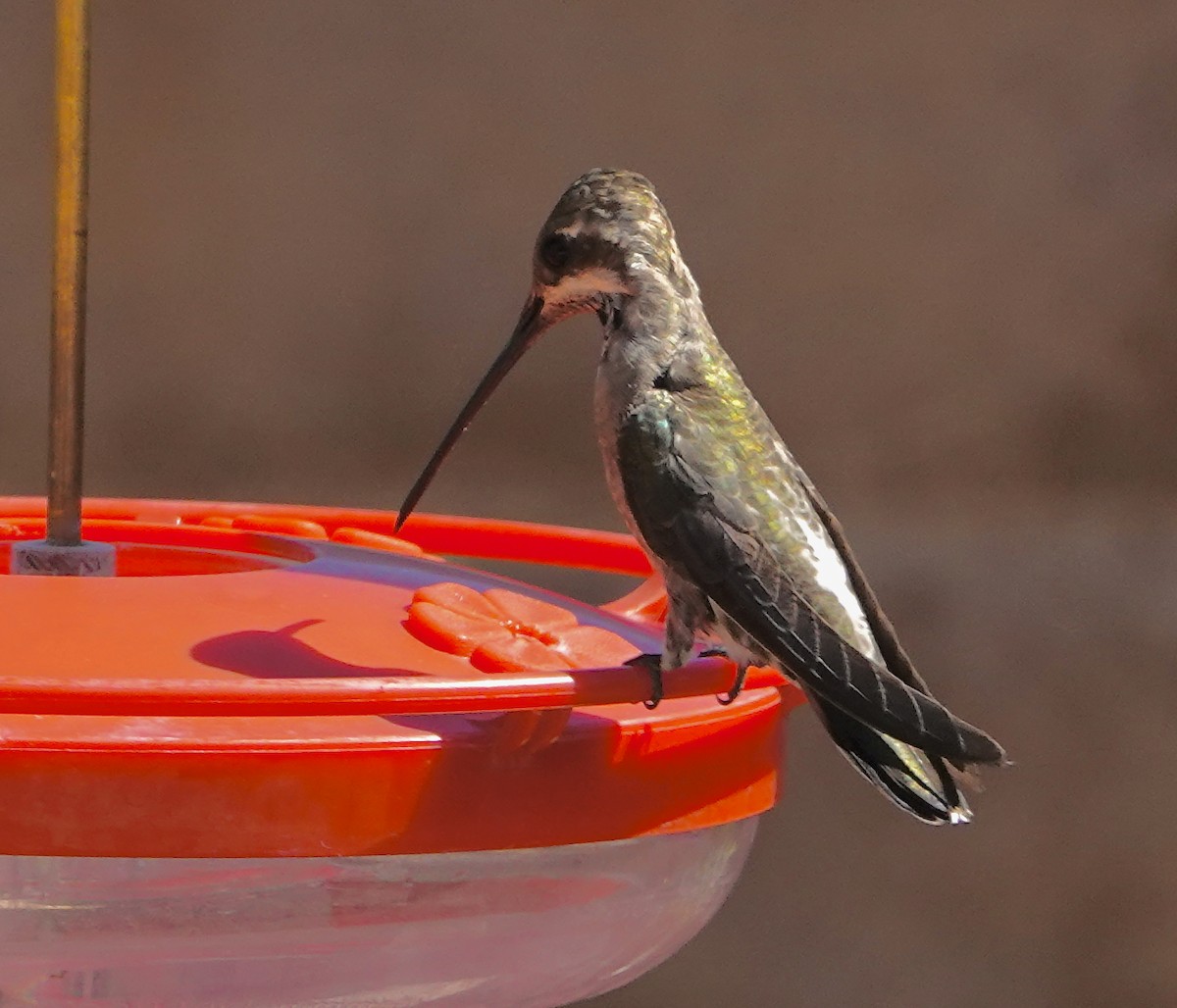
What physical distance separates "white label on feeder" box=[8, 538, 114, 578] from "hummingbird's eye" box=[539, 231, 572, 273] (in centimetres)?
66

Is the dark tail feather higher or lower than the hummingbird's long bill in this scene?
lower

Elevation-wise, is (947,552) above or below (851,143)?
below

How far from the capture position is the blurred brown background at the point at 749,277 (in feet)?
11.2

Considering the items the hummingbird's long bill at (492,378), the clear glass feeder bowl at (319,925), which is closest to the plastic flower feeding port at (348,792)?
the clear glass feeder bowl at (319,925)

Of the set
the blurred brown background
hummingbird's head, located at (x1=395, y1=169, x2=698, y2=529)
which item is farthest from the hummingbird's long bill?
the blurred brown background

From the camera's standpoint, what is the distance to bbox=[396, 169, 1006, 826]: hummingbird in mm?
1484

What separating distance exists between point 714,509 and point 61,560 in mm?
610

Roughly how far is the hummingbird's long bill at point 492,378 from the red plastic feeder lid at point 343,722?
0.29 m

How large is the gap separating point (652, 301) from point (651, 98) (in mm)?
1531

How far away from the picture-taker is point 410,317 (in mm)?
3488

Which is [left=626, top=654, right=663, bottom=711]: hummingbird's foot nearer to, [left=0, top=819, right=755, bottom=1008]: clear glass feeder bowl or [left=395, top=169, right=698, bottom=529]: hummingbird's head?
[left=0, top=819, right=755, bottom=1008]: clear glass feeder bowl

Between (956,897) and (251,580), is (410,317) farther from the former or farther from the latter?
(251,580)

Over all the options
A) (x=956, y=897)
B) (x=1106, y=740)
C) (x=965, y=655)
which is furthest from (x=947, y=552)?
(x=956, y=897)

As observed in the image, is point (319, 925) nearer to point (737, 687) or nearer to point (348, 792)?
point (348, 792)
